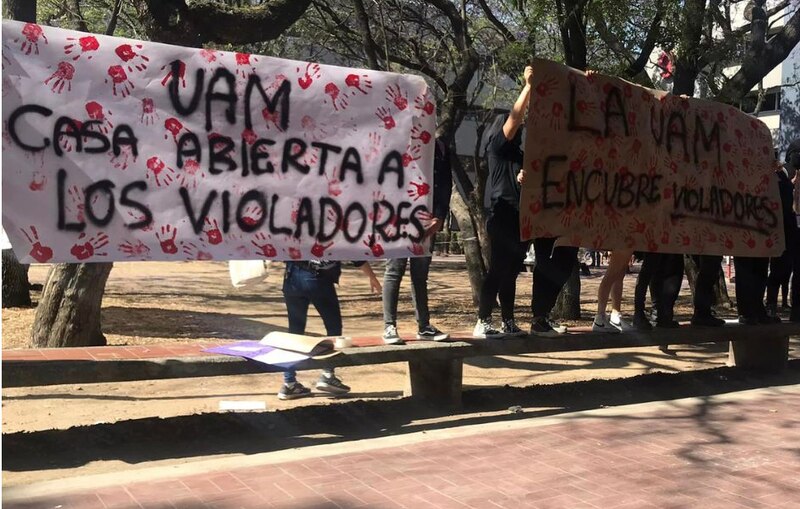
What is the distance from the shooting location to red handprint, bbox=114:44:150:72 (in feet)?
16.0

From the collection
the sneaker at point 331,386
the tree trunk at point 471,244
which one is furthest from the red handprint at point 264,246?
the tree trunk at point 471,244

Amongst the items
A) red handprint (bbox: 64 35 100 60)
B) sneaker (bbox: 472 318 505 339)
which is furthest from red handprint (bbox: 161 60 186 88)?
→ sneaker (bbox: 472 318 505 339)

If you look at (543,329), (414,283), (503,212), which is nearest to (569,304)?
(543,329)

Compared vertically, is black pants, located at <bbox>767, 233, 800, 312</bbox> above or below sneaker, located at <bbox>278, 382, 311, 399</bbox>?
above

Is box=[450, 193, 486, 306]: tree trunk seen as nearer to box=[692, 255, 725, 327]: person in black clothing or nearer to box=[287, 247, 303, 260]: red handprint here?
box=[692, 255, 725, 327]: person in black clothing

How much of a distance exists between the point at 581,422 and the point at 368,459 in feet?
6.04

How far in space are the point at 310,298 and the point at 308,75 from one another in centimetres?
172

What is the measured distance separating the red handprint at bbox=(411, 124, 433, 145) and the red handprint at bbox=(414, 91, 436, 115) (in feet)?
0.42

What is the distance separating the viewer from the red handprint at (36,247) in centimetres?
462

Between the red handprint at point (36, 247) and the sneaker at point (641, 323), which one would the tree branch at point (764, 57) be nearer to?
the sneaker at point (641, 323)

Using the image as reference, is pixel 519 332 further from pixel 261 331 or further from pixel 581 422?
pixel 261 331

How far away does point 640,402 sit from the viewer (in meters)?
6.85

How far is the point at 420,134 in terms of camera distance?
19.8ft

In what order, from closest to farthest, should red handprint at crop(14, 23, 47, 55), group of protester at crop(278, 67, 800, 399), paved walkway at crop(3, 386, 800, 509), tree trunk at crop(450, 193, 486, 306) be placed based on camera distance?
paved walkway at crop(3, 386, 800, 509), red handprint at crop(14, 23, 47, 55), group of protester at crop(278, 67, 800, 399), tree trunk at crop(450, 193, 486, 306)
